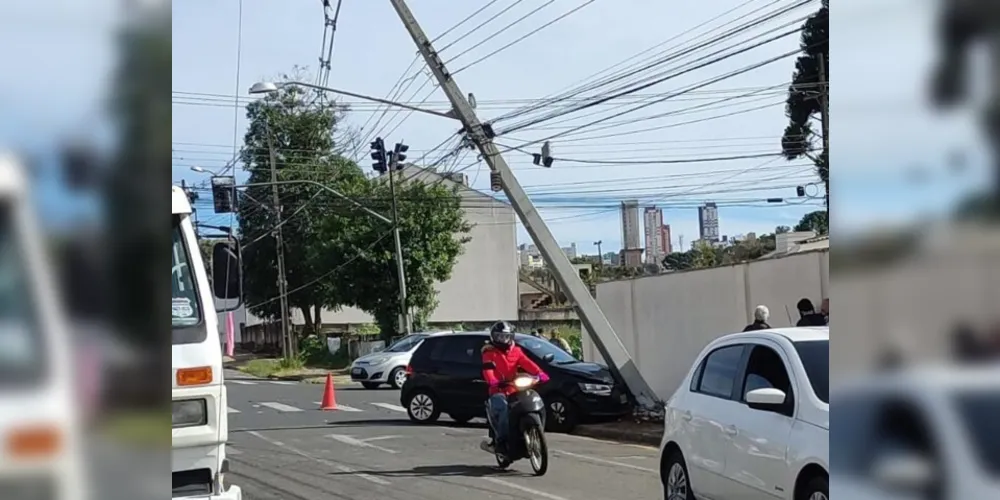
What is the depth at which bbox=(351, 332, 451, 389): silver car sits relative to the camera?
25.3 meters

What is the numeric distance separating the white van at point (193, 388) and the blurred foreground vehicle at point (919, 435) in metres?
2.94

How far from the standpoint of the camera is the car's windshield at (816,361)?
223 inches

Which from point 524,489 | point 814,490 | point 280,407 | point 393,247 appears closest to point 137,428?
point 814,490

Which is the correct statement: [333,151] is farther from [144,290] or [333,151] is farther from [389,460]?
[144,290]

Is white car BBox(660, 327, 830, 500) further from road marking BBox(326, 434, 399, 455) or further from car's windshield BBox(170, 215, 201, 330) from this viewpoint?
road marking BBox(326, 434, 399, 455)

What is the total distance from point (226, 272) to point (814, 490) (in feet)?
11.2

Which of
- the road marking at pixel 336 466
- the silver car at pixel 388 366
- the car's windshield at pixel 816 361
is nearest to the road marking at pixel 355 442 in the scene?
the road marking at pixel 336 466

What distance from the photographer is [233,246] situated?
19.1ft

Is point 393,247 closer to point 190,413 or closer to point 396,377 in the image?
point 396,377

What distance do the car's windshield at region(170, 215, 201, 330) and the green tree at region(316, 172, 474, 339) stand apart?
25020 mm

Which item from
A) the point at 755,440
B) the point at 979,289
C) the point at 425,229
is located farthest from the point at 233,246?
the point at 425,229

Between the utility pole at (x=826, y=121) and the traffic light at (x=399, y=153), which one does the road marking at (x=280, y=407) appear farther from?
the utility pole at (x=826, y=121)

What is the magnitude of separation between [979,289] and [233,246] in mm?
4415

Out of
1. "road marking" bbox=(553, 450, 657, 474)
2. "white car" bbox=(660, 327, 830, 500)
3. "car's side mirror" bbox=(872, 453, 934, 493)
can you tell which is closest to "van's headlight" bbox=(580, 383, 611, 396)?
"road marking" bbox=(553, 450, 657, 474)
